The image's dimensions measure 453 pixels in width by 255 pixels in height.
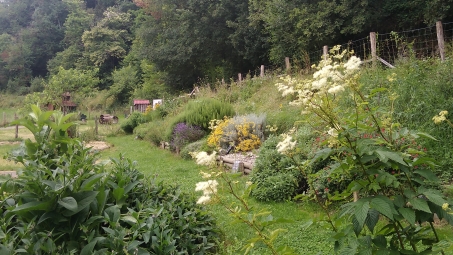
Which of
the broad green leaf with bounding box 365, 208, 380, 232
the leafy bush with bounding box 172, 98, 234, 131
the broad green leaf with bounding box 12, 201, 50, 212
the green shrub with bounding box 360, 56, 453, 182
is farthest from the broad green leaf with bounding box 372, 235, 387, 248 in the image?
the leafy bush with bounding box 172, 98, 234, 131

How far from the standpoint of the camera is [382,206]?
1.18 meters

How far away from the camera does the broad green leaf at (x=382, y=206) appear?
1.15 meters

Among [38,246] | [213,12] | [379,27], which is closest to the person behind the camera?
[38,246]

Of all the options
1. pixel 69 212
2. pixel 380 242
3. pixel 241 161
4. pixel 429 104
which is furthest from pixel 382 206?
pixel 241 161

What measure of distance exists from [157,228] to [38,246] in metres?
0.76

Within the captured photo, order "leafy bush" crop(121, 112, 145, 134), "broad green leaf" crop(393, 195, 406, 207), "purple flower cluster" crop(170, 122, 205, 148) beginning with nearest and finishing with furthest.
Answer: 1. "broad green leaf" crop(393, 195, 406, 207)
2. "purple flower cluster" crop(170, 122, 205, 148)
3. "leafy bush" crop(121, 112, 145, 134)

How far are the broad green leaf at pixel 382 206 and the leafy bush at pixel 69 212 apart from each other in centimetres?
132

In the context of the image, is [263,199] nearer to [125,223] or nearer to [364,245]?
[125,223]

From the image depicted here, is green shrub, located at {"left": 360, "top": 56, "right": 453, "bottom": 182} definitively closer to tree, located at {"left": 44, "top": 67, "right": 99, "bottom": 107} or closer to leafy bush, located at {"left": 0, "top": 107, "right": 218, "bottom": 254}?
leafy bush, located at {"left": 0, "top": 107, "right": 218, "bottom": 254}

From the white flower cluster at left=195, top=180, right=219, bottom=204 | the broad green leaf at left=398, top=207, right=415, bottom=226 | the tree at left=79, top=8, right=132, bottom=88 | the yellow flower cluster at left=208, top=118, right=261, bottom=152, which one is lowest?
the broad green leaf at left=398, top=207, right=415, bottom=226

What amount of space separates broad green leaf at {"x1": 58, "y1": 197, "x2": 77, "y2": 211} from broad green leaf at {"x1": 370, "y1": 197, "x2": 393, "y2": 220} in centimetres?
151

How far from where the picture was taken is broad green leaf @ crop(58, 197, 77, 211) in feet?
6.19

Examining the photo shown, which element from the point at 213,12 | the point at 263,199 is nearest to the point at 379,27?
the point at 213,12

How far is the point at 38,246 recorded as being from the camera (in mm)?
1863
